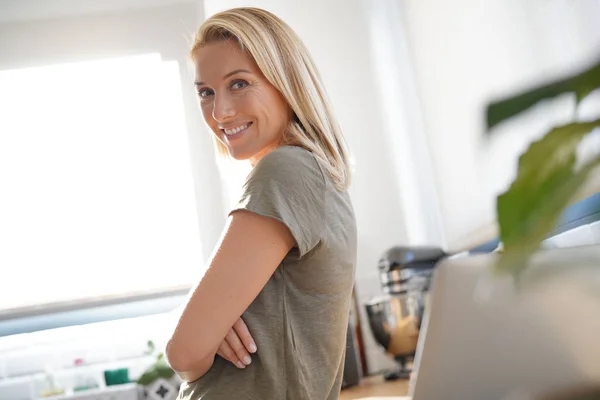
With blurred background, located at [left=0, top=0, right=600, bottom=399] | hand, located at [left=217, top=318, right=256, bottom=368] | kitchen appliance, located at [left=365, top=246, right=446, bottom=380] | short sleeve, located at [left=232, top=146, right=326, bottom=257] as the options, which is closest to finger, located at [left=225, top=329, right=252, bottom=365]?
hand, located at [left=217, top=318, right=256, bottom=368]

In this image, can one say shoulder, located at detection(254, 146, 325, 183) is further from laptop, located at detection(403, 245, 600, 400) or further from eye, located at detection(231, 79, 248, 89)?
laptop, located at detection(403, 245, 600, 400)

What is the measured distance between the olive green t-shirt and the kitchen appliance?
1.17m

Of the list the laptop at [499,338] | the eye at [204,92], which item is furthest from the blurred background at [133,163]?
the laptop at [499,338]

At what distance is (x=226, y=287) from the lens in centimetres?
91

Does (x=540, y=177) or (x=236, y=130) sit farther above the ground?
(x=236, y=130)

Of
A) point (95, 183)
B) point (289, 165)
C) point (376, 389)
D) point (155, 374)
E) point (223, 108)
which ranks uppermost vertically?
point (95, 183)

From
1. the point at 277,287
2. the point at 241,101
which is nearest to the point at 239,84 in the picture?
the point at 241,101

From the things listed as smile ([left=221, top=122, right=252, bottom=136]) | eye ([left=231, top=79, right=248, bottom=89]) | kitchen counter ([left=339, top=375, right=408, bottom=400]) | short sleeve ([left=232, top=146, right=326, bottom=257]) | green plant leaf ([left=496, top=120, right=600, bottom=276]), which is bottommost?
kitchen counter ([left=339, top=375, right=408, bottom=400])

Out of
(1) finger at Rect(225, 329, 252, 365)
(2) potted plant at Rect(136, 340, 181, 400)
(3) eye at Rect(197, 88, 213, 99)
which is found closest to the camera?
(1) finger at Rect(225, 329, 252, 365)

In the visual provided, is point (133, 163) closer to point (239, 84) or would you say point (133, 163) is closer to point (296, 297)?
point (239, 84)

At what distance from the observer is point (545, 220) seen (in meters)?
0.19

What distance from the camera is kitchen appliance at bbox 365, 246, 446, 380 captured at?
2180 millimetres

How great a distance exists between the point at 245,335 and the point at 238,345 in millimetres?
15

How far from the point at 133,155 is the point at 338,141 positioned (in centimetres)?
204
